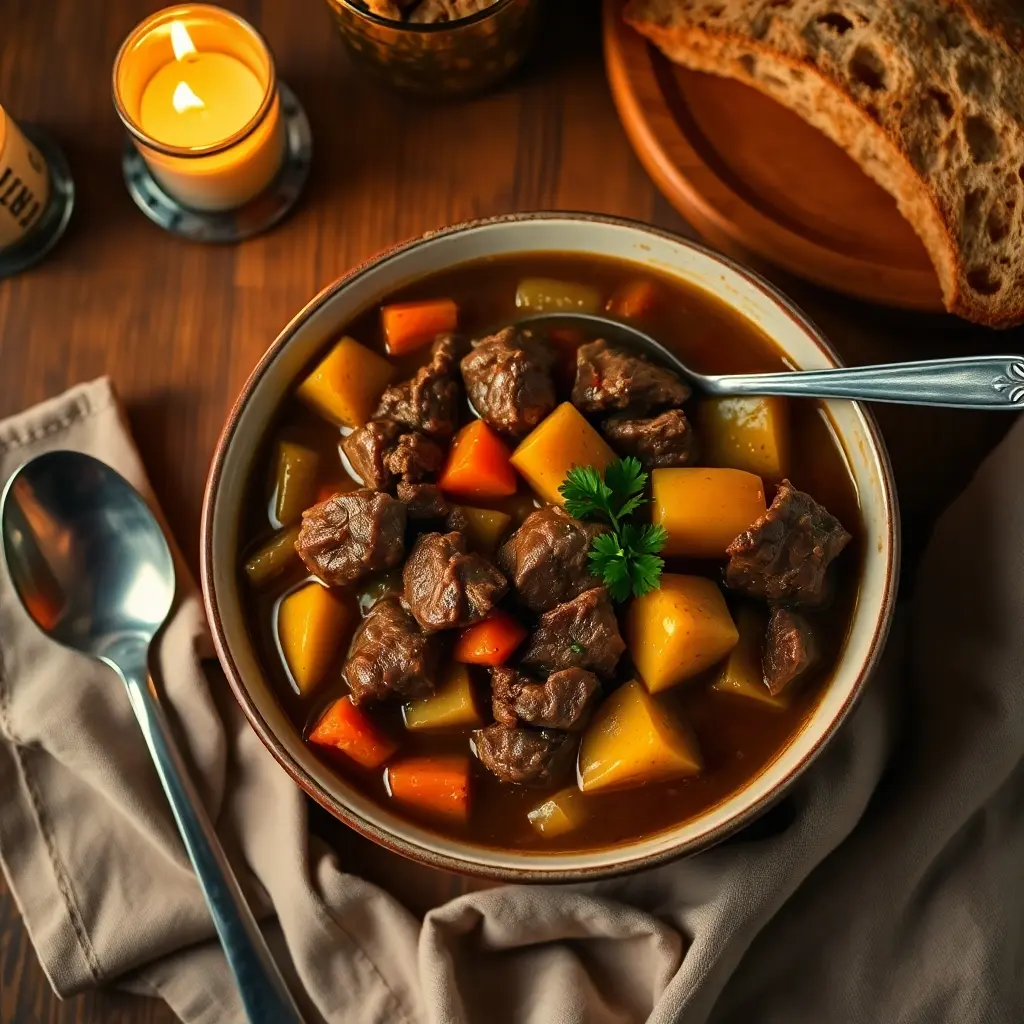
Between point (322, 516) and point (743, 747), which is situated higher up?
point (322, 516)

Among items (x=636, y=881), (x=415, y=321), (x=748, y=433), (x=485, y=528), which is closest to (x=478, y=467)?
(x=485, y=528)

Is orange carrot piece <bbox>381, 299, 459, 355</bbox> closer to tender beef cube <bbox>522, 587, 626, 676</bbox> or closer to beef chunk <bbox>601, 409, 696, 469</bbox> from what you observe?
beef chunk <bbox>601, 409, 696, 469</bbox>

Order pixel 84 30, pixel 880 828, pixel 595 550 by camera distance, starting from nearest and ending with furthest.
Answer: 1. pixel 595 550
2. pixel 880 828
3. pixel 84 30

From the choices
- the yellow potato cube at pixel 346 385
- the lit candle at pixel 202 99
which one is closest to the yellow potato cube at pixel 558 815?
the yellow potato cube at pixel 346 385

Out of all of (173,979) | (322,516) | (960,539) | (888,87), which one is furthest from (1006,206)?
(173,979)

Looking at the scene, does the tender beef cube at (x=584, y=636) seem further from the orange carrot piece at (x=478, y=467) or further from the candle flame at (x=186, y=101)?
the candle flame at (x=186, y=101)

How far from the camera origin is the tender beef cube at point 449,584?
2459mm

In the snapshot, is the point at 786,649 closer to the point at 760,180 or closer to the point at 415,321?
the point at 415,321

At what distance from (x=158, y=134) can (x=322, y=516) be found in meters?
1.12

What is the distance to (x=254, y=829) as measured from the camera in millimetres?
2750

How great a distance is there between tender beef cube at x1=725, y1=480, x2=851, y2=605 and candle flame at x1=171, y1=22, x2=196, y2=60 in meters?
1.77

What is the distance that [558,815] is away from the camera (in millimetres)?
2512

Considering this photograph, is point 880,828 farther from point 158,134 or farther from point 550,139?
point 158,134

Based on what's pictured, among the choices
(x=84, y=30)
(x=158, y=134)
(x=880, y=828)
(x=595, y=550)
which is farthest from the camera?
(x=84, y=30)
